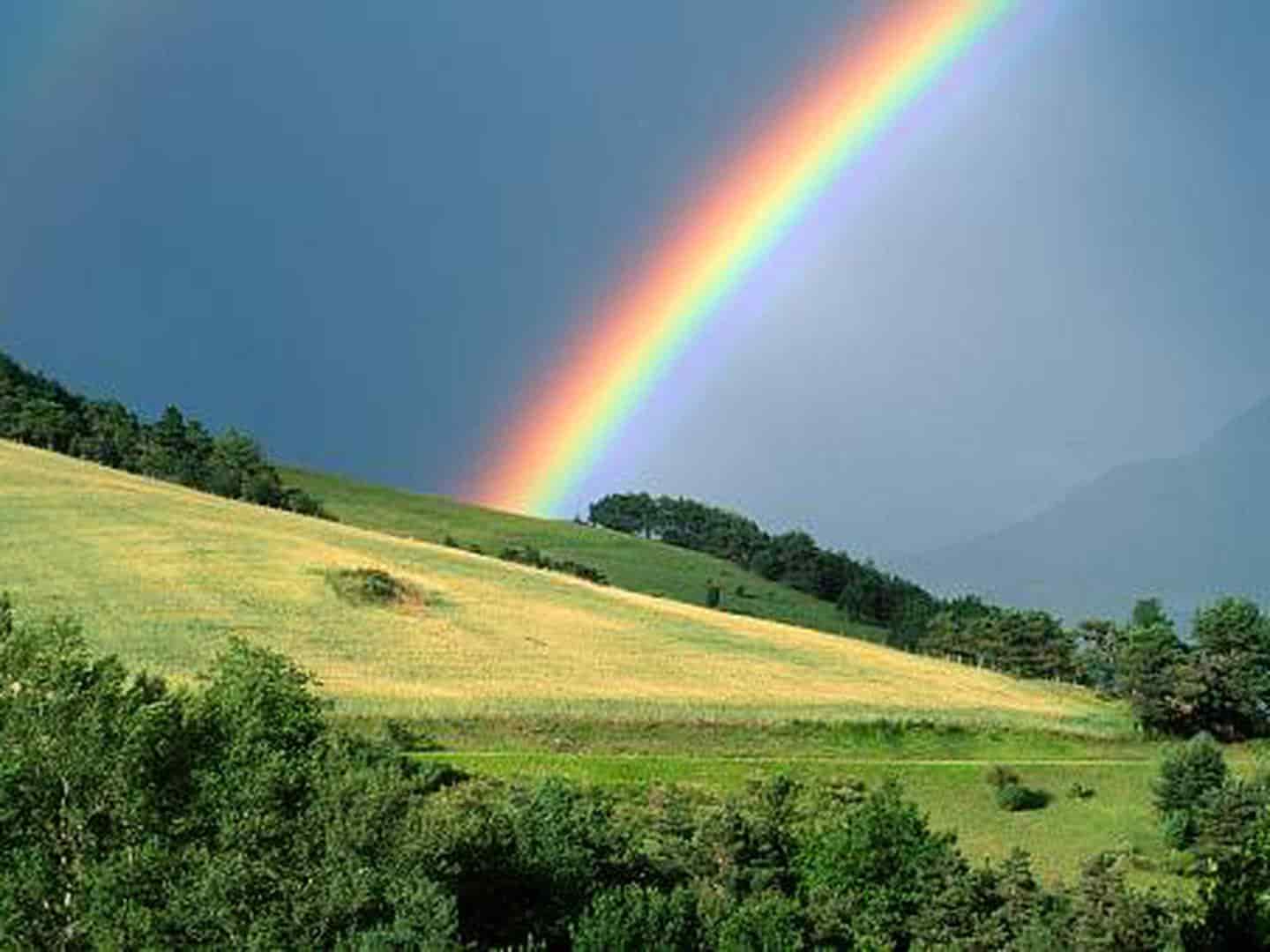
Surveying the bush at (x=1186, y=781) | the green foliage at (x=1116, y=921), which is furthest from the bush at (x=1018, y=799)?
the green foliage at (x=1116, y=921)

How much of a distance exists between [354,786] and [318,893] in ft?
11.9

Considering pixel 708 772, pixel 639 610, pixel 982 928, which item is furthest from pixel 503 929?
A: pixel 639 610

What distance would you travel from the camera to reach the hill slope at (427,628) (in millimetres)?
74250

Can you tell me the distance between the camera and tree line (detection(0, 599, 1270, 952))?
36469 millimetres

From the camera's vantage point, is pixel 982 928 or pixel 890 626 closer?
pixel 982 928

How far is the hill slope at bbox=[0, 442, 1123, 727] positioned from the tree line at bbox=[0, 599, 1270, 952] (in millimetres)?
12674

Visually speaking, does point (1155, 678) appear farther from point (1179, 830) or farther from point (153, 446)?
point (153, 446)

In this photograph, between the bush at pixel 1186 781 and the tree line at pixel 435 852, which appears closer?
the tree line at pixel 435 852

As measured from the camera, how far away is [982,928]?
2045 inches

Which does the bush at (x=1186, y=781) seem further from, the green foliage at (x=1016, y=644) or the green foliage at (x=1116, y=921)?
the green foliage at (x=1016, y=644)

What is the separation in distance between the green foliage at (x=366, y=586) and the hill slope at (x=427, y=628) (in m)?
0.85

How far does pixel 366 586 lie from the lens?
90.1 m

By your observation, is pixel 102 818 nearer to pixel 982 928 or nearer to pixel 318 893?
pixel 318 893

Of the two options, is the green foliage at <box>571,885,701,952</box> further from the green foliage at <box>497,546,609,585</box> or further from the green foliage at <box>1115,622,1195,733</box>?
the green foliage at <box>497,546,609,585</box>
